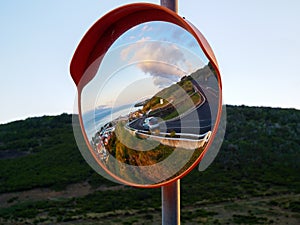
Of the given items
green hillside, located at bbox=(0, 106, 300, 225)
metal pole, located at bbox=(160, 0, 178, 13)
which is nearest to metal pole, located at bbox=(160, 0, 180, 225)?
metal pole, located at bbox=(160, 0, 178, 13)

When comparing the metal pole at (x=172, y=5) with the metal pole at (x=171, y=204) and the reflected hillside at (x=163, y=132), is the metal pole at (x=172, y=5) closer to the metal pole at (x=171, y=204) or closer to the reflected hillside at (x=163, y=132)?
the reflected hillside at (x=163, y=132)

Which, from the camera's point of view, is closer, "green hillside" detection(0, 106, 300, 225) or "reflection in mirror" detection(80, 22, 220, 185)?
"reflection in mirror" detection(80, 22, 220, 185)

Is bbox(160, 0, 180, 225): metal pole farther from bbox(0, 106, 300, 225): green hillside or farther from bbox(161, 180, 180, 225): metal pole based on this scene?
bbox(0, 106, 300, 225): green hillside

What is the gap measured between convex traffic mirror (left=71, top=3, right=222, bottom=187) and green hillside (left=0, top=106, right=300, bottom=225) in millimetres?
10085

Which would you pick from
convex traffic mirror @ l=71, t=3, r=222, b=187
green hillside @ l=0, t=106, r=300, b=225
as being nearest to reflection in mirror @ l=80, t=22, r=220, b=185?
convex traffic mirror @ l=71, t=3, r=222, b=187

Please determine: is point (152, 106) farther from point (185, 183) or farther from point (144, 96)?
point (185, 183)

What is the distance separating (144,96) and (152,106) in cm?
6

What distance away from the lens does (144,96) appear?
218 centimetres

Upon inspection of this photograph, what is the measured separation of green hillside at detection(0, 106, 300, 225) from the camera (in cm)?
1321

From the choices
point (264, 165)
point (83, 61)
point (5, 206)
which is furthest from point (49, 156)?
point (83, 61)

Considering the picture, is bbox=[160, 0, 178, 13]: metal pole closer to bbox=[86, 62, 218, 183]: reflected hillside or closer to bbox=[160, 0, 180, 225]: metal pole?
bbox=[160, 0, 180, 225]: metal pole

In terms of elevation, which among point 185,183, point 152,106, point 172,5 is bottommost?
point 185,183

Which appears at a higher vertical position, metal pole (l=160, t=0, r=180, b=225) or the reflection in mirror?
the reflection in mirror

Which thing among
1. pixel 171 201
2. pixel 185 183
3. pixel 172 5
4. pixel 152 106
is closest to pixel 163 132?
pixel 152 106
